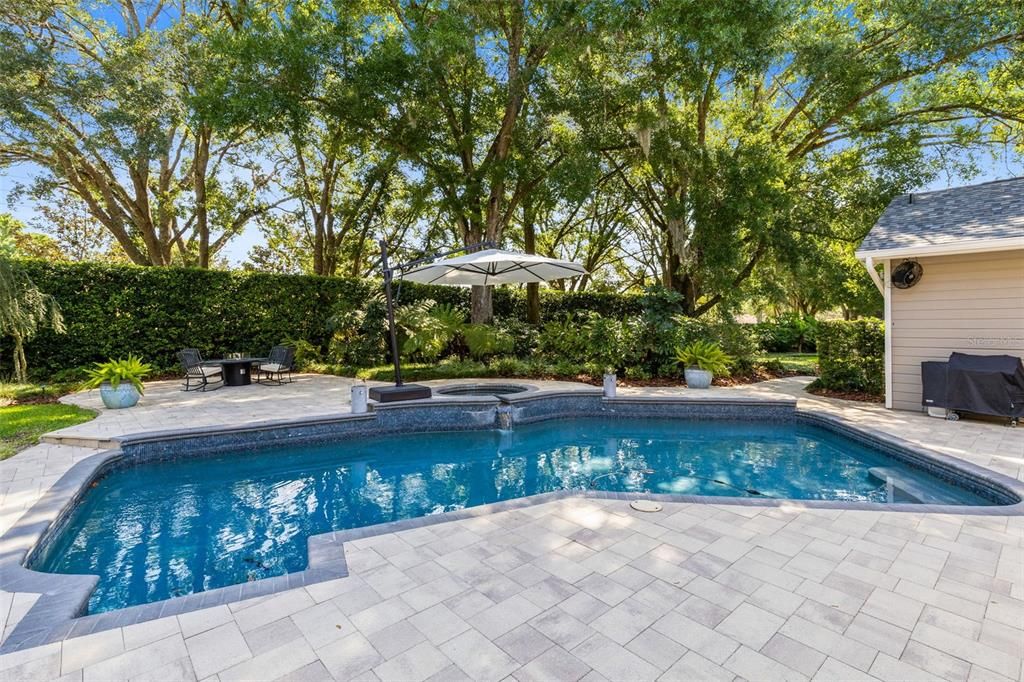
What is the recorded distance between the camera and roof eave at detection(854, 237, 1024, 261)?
6491 millimetres

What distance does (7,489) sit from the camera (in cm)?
423

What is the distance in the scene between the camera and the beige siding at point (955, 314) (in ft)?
22.6

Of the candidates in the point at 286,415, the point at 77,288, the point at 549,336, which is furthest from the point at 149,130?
the point at 549,336

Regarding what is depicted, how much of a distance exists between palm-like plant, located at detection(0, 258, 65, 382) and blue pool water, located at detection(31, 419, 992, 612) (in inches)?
214

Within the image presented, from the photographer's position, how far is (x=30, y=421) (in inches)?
255

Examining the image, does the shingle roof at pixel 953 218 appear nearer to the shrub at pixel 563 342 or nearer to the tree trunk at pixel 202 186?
the shrub at pixel 563 342

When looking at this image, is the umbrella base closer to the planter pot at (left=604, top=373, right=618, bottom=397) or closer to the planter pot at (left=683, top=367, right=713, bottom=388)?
the planter pot at (left=604, top=373, right=618, bottom=397)

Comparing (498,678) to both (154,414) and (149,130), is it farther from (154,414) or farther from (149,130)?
(149,130)

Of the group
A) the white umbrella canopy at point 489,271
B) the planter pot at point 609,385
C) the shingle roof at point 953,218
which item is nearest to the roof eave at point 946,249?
the shingle roof at point 953,218

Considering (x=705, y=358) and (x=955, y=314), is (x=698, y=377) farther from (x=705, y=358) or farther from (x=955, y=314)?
(x=955, y=314)

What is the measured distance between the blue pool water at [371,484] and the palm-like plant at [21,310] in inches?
214

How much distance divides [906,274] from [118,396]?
42.1 feet

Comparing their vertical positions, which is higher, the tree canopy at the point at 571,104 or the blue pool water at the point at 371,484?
the tree canopy at the point at 571,104

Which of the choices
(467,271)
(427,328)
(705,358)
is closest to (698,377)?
(705,358)
